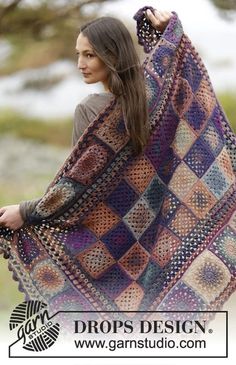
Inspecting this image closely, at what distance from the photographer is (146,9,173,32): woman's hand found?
2328mm

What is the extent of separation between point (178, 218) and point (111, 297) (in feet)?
0.91

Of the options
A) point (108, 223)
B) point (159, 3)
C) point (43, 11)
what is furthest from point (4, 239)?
point (43, 11)

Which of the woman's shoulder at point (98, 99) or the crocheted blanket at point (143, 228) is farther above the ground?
the woman's shoulder at point (98, 99)

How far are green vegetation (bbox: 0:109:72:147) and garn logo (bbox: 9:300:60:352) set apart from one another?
3.94m

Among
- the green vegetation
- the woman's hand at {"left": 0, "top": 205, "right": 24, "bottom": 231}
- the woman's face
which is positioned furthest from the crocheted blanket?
the green vegetation

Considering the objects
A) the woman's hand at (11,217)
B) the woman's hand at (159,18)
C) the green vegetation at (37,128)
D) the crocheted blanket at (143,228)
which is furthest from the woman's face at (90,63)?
the green vegetation at (37,128)

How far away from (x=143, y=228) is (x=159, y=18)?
23.0 inches

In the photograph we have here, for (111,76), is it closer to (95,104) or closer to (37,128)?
(95,104)

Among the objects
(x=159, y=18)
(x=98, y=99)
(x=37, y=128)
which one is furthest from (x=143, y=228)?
(x=37, y=128)

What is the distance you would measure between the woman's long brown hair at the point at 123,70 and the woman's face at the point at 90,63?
1 cm

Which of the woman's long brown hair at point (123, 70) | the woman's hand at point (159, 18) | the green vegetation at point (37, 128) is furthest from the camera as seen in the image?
the green vegetation at point (37, 128)

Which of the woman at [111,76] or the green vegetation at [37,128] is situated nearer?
the woman at [111,76]

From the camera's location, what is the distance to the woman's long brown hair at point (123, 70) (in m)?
2.17

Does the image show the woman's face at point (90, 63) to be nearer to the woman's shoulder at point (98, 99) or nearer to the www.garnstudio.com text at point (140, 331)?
the woman's shoulder at point (98, 99)
